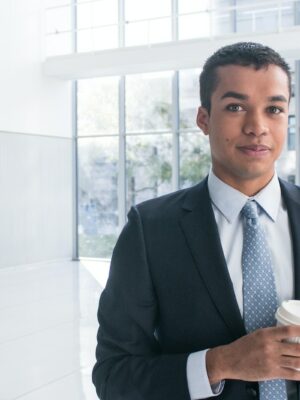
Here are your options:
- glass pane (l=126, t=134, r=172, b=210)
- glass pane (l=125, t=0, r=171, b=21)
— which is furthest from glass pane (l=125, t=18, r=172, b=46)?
glass pane (l=126, t=134, r=172, b=210)

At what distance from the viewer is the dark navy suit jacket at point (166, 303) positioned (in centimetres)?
100

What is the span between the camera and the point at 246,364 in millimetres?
898

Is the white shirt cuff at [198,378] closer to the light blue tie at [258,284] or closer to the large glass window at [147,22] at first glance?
the light blue tie at [258,284]

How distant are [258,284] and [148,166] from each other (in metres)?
8.58

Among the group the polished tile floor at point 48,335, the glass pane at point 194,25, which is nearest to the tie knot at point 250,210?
the polished tile floor at point 48,335

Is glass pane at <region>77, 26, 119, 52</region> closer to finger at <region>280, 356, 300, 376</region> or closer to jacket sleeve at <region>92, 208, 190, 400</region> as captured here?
jacket sleeve at <region>92, 208, 190, 400</region>

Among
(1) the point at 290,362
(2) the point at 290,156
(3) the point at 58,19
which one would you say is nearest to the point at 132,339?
(1) the point at 290,362

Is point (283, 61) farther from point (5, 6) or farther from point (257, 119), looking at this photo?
point (5, 6)

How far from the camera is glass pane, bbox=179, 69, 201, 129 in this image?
360 inches

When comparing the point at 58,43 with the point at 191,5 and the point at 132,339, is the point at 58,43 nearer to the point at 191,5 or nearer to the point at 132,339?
the point at 191,5

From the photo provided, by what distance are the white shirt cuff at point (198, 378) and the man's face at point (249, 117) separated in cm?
36

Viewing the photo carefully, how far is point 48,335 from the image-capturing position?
188 inches

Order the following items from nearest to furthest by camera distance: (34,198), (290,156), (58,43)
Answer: (290,156) → (34,198) → (58,43)

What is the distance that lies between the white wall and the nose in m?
8.10
